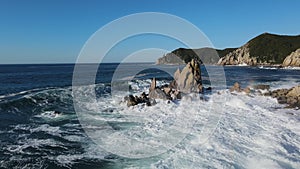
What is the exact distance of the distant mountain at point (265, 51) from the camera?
5054 inches

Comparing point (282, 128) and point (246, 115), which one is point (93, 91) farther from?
point (282, 128)

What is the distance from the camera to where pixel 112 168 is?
367 inches

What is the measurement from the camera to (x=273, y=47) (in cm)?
13725

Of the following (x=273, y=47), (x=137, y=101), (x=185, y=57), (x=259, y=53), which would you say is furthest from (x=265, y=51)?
(x=137, y=101)

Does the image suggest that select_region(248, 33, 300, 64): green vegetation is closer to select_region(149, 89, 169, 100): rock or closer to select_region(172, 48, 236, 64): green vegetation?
select_region(172, 48, 236, 64): green vegetation

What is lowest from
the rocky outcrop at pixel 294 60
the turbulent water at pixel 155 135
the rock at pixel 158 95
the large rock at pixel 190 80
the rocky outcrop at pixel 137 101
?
the turbulent water at pixel 155 135

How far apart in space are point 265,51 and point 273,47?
5.74m

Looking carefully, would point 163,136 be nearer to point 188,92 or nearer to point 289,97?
point 188,92

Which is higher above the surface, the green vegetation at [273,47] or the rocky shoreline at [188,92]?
the green vegetation at [273,47]

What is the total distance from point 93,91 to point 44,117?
40.1 ft

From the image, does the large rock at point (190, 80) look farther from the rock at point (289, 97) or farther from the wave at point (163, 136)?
the rock at point (289, 97)

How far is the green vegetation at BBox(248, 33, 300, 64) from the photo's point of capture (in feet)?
419

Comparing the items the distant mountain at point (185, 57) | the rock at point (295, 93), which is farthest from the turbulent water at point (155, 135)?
the distant mountain at point (185, 57)

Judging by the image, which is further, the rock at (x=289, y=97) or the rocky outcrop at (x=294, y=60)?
the rocky outcrop at (x=294, y=60)
